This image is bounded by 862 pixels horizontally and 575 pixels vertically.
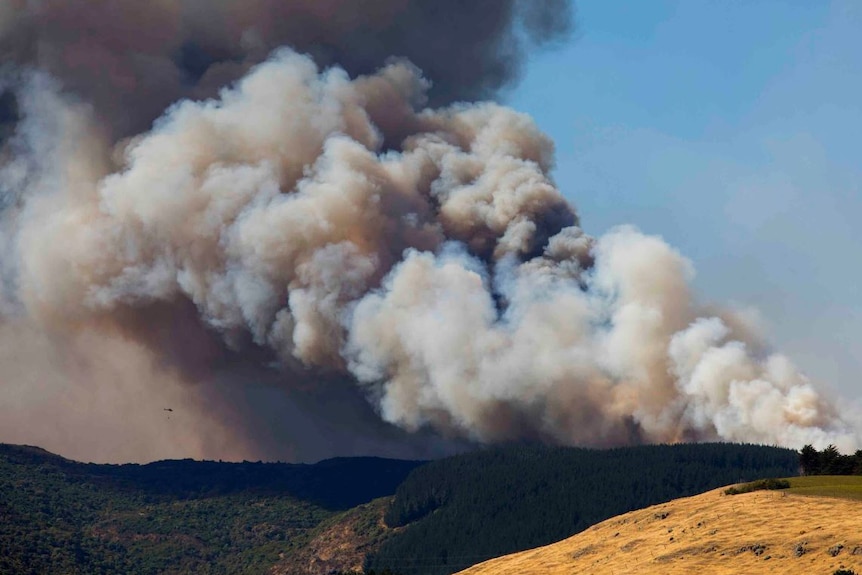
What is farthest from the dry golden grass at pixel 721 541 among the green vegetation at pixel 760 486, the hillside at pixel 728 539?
the green vegetation at pixel 760 486

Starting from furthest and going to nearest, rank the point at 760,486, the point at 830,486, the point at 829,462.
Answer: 1. the point at 829,462
2. the point at 760,486
3. the point at 830,486

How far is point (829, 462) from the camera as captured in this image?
479ft

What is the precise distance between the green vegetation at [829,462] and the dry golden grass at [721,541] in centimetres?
1975

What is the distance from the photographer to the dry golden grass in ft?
312

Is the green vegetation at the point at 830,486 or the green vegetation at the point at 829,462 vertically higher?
the green vegetation at the point at 829,462

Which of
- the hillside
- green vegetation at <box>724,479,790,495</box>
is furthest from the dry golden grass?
green vegetation at <box>724,479,790,495</box>

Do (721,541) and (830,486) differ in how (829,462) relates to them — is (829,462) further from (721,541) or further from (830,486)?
(721,541)

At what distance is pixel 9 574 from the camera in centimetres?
19662

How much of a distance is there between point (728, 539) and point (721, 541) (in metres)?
0.58

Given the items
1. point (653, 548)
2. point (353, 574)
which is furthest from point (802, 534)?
point (353, 574)

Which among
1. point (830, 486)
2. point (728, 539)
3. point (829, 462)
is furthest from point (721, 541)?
point (829, 462)

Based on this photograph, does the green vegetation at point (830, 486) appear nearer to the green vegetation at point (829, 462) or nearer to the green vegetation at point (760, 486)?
the green vegetation at point (760, 486)

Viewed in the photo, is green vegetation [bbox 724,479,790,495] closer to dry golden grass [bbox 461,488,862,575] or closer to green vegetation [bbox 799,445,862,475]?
dry golden grass [bbox 461,488,862,575]

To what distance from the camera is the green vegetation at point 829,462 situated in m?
142
